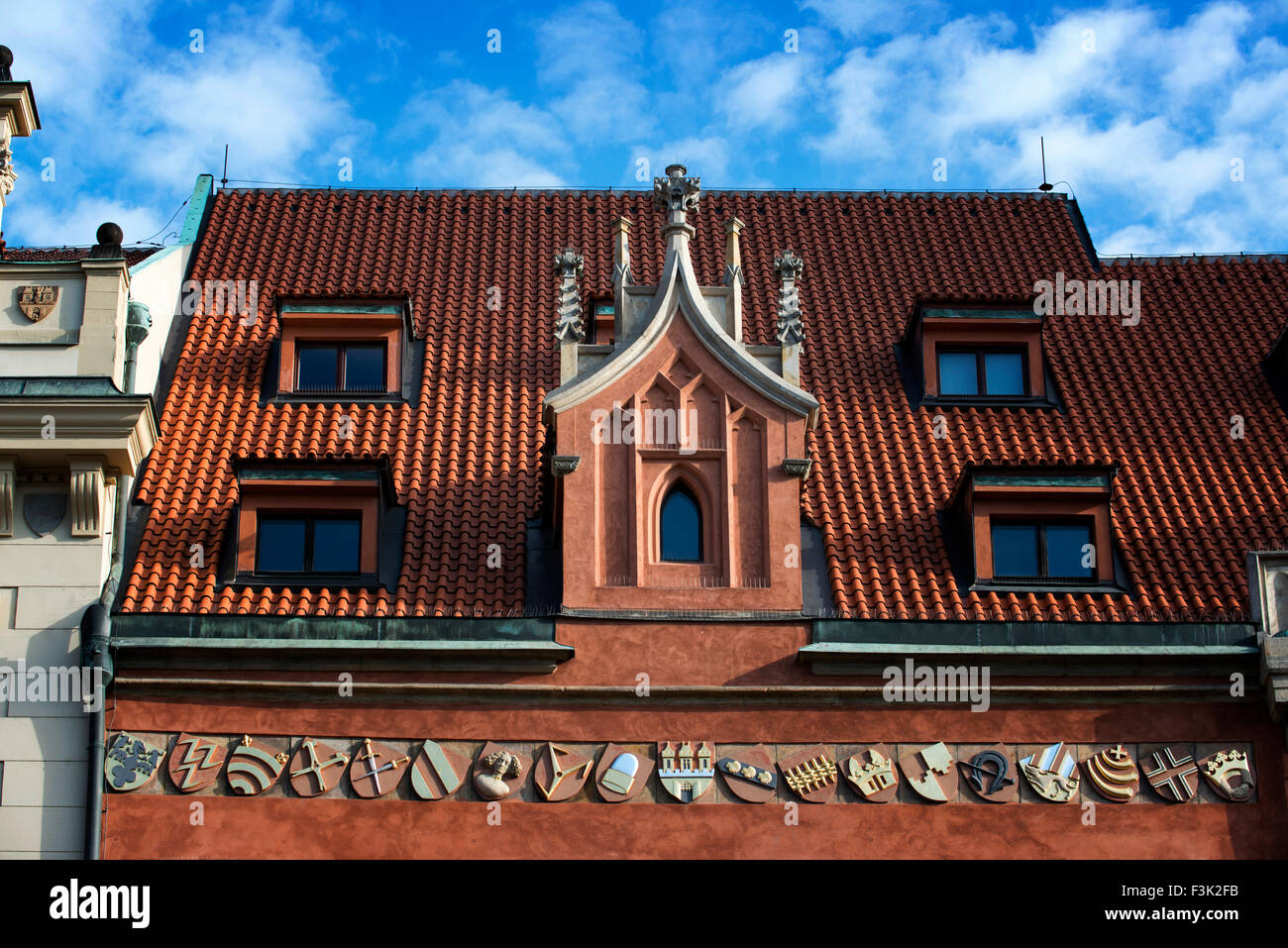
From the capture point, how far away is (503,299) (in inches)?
999

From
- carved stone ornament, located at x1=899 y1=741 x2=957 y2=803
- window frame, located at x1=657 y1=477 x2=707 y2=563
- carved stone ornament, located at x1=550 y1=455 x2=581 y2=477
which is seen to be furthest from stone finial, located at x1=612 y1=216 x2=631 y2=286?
carved stone ornament, located at x1=899 y1=741 x2=957 y2=803

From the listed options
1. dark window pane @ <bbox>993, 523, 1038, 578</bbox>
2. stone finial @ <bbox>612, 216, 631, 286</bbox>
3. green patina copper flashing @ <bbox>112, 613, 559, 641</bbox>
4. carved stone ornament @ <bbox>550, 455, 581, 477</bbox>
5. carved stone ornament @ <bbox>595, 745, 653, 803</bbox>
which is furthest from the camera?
stone finial @ <bbox>612, 216, 631, 286</bbox>

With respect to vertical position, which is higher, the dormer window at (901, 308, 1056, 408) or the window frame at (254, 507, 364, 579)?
the dormer window at (901, 308, 1056, 408)

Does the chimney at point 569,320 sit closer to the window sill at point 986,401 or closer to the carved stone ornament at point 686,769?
the carved stone ornament at point 686,769

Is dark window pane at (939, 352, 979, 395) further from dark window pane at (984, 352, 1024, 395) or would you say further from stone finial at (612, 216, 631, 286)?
stone finial at (612, 216, 631, 286)

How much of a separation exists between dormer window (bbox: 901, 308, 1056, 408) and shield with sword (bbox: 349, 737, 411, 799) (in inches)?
319

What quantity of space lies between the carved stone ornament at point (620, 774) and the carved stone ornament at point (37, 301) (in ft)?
24.5

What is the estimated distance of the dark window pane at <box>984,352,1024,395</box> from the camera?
24.0 metres

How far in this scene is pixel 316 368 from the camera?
928 inches

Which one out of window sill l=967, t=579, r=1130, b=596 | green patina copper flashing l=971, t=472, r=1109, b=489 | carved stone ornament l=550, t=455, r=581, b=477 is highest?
carved stone ornament l=550, t=455, r=581, b=477

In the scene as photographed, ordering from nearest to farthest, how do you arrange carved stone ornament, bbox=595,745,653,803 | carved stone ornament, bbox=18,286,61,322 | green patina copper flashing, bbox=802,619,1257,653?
1. carved stone ornament, bbox=595,745,653,803
2. green patina copper flashing, bbox=802,619,1257,653
3. carved stone ornament, bbox=18,286,61,322

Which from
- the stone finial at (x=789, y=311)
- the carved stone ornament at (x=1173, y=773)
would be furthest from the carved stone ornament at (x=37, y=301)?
the carved stone ornament at (x=1173, y=773)

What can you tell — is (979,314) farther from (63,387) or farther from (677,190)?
(63,387)
